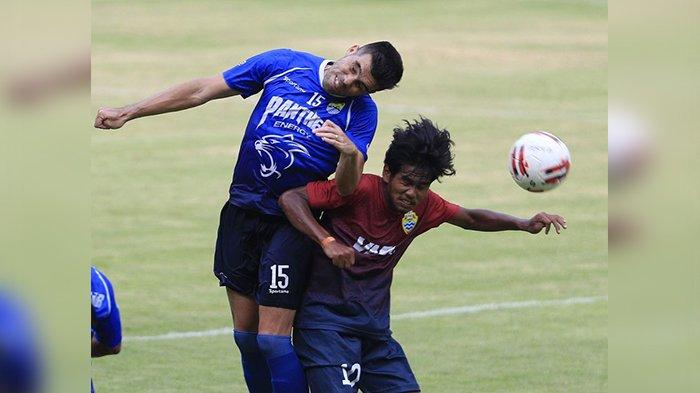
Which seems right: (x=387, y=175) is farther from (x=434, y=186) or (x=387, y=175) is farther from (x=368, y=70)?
(x=434, y=186)

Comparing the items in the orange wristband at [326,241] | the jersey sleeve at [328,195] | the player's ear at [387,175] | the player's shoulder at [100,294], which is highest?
the player's ear at [387,175]

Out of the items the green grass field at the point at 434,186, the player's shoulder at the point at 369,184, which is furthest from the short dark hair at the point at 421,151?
the green grass field at the point at 434,186

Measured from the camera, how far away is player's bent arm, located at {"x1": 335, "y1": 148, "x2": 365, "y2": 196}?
540 cm

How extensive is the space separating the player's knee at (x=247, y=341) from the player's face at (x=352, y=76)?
52.5 inches

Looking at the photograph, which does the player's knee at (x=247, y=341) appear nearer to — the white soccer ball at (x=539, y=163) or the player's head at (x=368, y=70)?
the player's head at (x=368, y=70)

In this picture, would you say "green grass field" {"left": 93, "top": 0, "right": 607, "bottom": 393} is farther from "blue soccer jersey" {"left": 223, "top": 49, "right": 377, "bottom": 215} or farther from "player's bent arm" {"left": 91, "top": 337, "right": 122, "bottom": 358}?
"player's bent arm" {"left": 91, "top": 337, "right": 122, "bottom": 358}

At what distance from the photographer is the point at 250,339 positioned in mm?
6480

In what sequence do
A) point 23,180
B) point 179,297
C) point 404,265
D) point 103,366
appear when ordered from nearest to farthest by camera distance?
1. point 23,180
2. point 103,366
3. point 179,297
4. point 404,265

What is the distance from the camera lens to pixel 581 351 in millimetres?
9461

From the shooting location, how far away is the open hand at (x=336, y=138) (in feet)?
17.4

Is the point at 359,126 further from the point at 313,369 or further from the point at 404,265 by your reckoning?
the point at 404,265

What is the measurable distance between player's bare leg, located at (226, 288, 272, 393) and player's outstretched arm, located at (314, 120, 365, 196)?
108 centimetres

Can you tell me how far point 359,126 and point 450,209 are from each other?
0.55m

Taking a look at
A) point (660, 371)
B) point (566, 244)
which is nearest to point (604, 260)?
point (566, 244)
